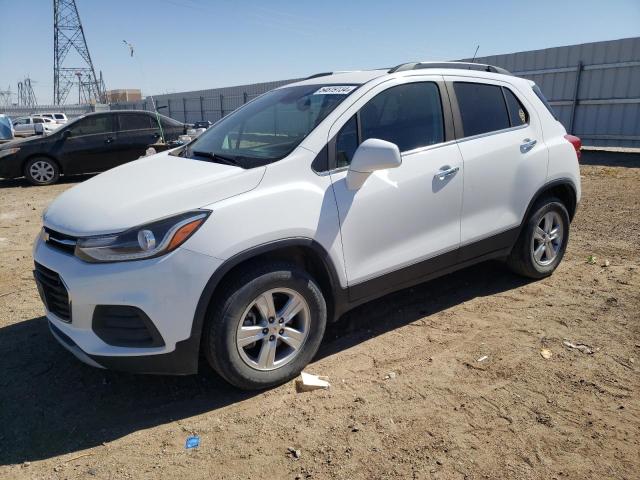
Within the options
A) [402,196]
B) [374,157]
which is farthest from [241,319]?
[402,196]

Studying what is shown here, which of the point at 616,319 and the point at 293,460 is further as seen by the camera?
the point at 616,319

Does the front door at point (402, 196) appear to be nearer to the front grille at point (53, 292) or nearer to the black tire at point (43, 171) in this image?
the front grille at point (53, 292)

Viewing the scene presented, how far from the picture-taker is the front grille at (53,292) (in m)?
2.70

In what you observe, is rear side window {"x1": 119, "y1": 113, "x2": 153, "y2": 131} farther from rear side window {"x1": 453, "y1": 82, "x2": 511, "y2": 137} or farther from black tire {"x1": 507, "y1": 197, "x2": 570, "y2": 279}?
black tire {"x1": 507, "y1": 197, "x2": 570, "y2": 279}

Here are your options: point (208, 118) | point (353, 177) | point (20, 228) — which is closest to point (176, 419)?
point (353, 177)

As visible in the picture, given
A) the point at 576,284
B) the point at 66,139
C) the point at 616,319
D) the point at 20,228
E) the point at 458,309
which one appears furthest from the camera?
the point at 66,139

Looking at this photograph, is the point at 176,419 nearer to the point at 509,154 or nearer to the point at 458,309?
the point at 458,309

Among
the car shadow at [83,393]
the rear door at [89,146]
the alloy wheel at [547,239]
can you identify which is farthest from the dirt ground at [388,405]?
the rear door at [89,146]

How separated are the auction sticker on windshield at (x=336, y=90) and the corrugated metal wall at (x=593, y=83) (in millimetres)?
12034

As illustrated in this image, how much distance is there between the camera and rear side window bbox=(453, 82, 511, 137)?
3.74 metres

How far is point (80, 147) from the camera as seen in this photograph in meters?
10.6

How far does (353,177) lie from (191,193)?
0.97 metres

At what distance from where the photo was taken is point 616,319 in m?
3.77

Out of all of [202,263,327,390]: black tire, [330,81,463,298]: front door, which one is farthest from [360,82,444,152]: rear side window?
[202,263,327,390]: black tire
